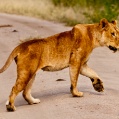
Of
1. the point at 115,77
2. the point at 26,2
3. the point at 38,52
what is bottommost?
the point at 26,2

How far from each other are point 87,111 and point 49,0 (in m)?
28.9

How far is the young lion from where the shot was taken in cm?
1001

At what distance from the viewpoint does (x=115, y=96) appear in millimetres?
10617

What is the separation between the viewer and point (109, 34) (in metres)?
10.7

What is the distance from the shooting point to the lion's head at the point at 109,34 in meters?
10.6

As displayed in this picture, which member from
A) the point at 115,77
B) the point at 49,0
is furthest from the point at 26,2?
the point at 115,77

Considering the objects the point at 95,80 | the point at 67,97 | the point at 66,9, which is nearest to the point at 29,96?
the point at 67,97

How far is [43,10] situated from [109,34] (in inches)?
909

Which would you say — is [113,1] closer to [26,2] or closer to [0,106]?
[26,2]

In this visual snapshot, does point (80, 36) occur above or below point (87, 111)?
above

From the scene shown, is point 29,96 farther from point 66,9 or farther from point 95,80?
point 66,9

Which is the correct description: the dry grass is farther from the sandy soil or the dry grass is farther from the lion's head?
the lion's head

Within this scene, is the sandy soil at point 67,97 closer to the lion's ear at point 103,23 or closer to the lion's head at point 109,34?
the lion's head at point 109,34

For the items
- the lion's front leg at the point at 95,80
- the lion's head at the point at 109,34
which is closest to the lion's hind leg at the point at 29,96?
the lion's front leg at the point at 95,80
